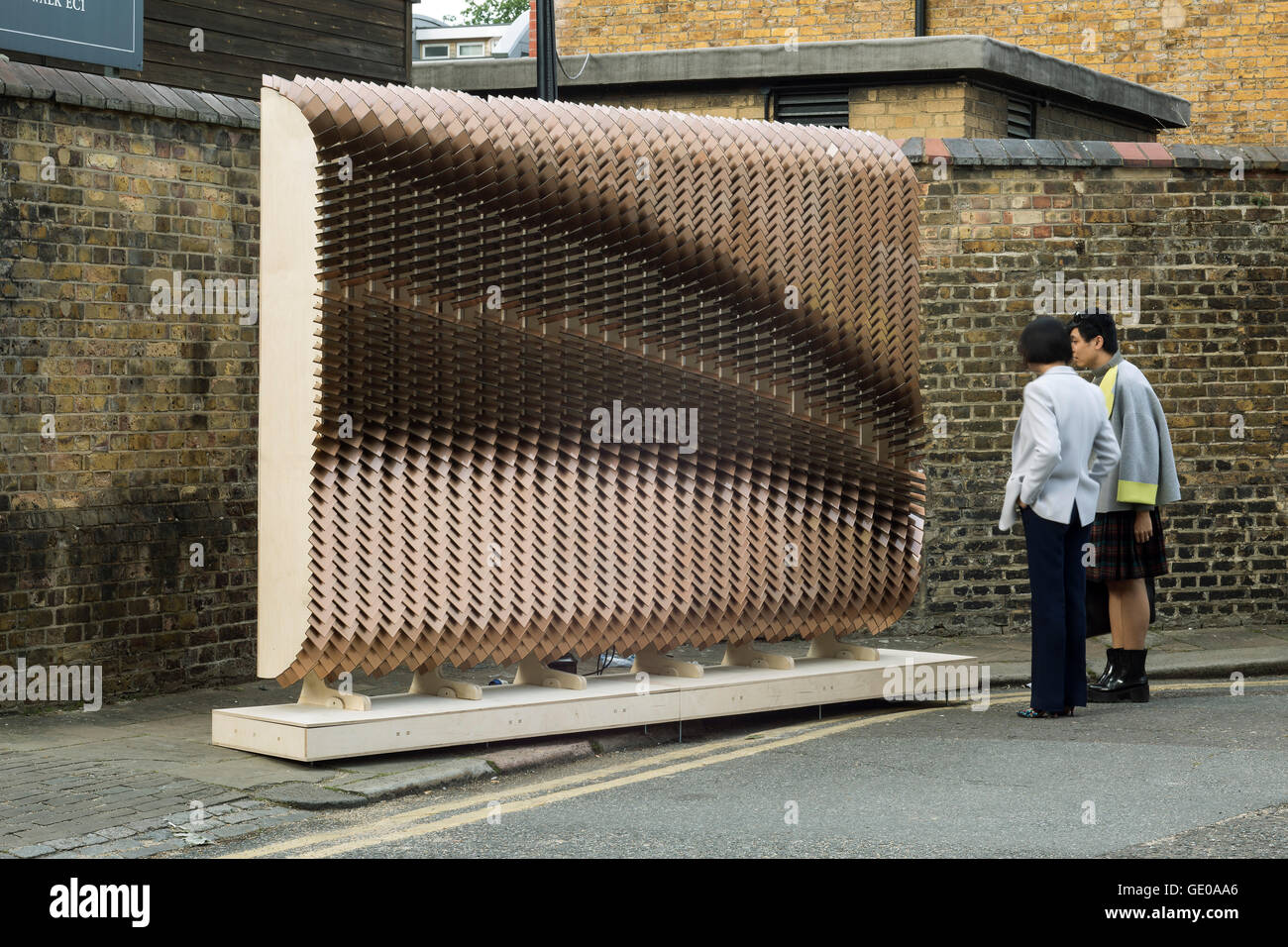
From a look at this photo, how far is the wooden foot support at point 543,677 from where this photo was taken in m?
7.86

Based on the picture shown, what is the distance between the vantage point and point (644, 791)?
22.1 feet

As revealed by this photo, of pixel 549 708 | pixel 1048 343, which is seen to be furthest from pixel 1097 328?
pixel 549 708

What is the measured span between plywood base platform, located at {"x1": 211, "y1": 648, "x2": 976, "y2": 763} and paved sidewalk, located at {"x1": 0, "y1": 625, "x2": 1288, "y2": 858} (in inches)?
3.9

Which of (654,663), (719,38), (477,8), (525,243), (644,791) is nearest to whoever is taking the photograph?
(644,791)

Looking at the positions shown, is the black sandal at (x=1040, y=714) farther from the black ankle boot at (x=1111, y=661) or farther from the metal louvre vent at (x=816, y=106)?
the metal louvre vent at (x=816, y=106)

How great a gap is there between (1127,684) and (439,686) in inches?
155

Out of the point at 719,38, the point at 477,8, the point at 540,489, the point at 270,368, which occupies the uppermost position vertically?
the point at 477,8

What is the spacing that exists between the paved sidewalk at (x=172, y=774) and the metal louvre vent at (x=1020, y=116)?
9.55 meters

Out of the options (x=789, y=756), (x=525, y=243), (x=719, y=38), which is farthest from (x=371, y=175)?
(x=719, y=38)

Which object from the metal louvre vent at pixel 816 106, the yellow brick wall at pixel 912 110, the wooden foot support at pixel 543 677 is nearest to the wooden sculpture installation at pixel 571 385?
the wooden foot support at pixel 543 677

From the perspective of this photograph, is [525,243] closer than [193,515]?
Yes

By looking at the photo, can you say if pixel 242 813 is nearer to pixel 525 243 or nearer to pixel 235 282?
pixel 525 243

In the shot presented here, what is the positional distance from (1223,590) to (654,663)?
5.60 metres

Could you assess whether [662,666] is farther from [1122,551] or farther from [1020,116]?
[1020,116]
